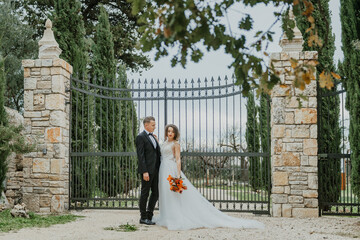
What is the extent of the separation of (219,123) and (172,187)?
2.04 m

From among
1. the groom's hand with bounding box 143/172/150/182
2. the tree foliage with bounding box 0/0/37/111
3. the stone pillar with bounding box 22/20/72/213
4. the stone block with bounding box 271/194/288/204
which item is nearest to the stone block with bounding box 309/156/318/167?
the stone block with bounding box 271/194/288/204

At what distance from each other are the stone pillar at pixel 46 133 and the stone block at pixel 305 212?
422cm

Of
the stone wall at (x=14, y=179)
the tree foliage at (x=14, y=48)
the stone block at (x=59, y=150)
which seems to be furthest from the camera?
the tree foliage at (x=14, y=48)

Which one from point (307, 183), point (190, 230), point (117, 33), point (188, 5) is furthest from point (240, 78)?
point (117, 33)

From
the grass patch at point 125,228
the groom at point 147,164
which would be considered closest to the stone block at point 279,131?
the groom at point 147,164

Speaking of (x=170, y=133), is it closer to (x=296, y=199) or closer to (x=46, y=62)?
(x=296, y=199)

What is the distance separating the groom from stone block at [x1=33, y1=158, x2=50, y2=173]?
2167 mm

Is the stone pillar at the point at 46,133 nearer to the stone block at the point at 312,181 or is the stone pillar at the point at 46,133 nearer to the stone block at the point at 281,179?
the stone block at the point at 281,179

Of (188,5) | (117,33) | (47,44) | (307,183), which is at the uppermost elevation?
(117,33)

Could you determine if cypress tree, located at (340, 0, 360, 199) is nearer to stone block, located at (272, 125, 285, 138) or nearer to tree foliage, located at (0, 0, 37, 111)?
stone block, located at (272, 125, 285, 138)

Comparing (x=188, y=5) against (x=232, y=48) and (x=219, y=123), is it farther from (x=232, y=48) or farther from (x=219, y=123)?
(x=219, y=123)

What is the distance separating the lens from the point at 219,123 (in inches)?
307

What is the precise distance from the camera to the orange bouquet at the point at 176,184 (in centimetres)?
623

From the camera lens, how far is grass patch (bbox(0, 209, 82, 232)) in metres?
6.02
